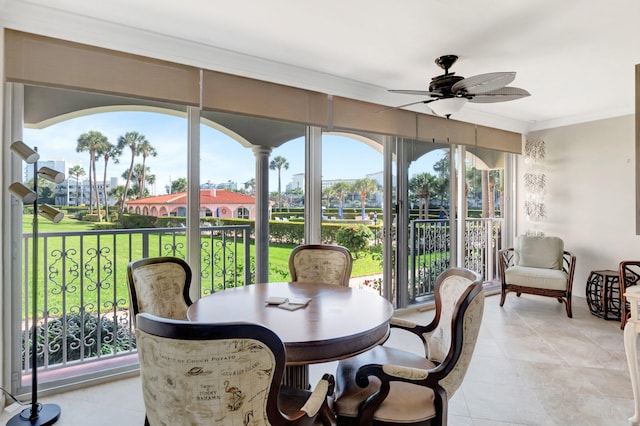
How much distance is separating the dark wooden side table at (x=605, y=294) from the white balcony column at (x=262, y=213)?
151 inches

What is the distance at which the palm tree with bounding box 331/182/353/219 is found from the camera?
373cm

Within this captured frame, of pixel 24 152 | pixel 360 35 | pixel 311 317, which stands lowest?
pixel 311 317

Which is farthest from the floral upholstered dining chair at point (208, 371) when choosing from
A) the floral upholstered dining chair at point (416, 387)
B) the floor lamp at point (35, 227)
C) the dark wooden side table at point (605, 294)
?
the dark wooden side table at point (605, 294)

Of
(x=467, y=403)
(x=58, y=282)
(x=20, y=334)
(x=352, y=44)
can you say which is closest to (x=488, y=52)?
(x=352, y=44)

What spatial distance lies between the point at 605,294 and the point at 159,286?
15.2 ft

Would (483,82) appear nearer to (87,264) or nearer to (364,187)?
(364,187)

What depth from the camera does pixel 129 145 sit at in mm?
2764

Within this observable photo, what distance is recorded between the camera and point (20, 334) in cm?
237

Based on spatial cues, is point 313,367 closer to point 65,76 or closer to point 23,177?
point 23,177

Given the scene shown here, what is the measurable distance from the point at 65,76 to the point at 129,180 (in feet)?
2.67

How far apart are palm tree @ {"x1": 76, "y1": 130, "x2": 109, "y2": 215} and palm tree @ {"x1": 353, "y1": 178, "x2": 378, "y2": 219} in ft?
7.83

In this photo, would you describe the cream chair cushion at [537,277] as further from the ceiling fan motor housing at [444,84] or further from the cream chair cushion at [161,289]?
the cream chair cushion at [161,289]

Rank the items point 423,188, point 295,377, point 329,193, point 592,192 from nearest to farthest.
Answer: point 295,377
point 329,193
point 423,188
point 592,192

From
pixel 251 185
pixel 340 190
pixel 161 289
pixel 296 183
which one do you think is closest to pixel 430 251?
pixel 340 190
